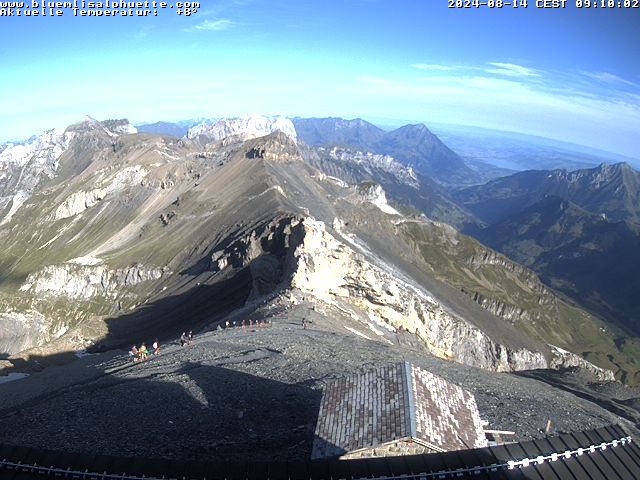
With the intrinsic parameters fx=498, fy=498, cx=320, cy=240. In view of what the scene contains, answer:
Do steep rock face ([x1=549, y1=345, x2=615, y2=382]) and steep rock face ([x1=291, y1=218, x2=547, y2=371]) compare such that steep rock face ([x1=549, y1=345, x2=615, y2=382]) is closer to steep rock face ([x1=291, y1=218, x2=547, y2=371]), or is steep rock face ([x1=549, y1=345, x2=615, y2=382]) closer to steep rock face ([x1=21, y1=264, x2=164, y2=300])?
steep rock face ([x1=291, y1=218, x2=547, y2=371])

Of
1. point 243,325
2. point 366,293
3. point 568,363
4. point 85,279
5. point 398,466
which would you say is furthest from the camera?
point 568,363

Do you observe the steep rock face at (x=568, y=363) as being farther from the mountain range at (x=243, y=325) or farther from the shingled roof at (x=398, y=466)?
the shingled roof at (x=398, y=466)

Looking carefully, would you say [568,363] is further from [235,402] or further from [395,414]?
[395,414]

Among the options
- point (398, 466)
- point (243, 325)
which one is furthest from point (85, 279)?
point (398, 466)

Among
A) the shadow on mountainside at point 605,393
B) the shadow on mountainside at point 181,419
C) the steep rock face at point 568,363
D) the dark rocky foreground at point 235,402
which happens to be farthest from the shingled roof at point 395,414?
the steep rock face at point 568,363

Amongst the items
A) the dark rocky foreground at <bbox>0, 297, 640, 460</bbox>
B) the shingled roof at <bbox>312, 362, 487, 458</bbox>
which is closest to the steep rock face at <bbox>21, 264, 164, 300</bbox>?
the dark rocky foreground at <bbox>0, 297, 640, 460</bbox>
